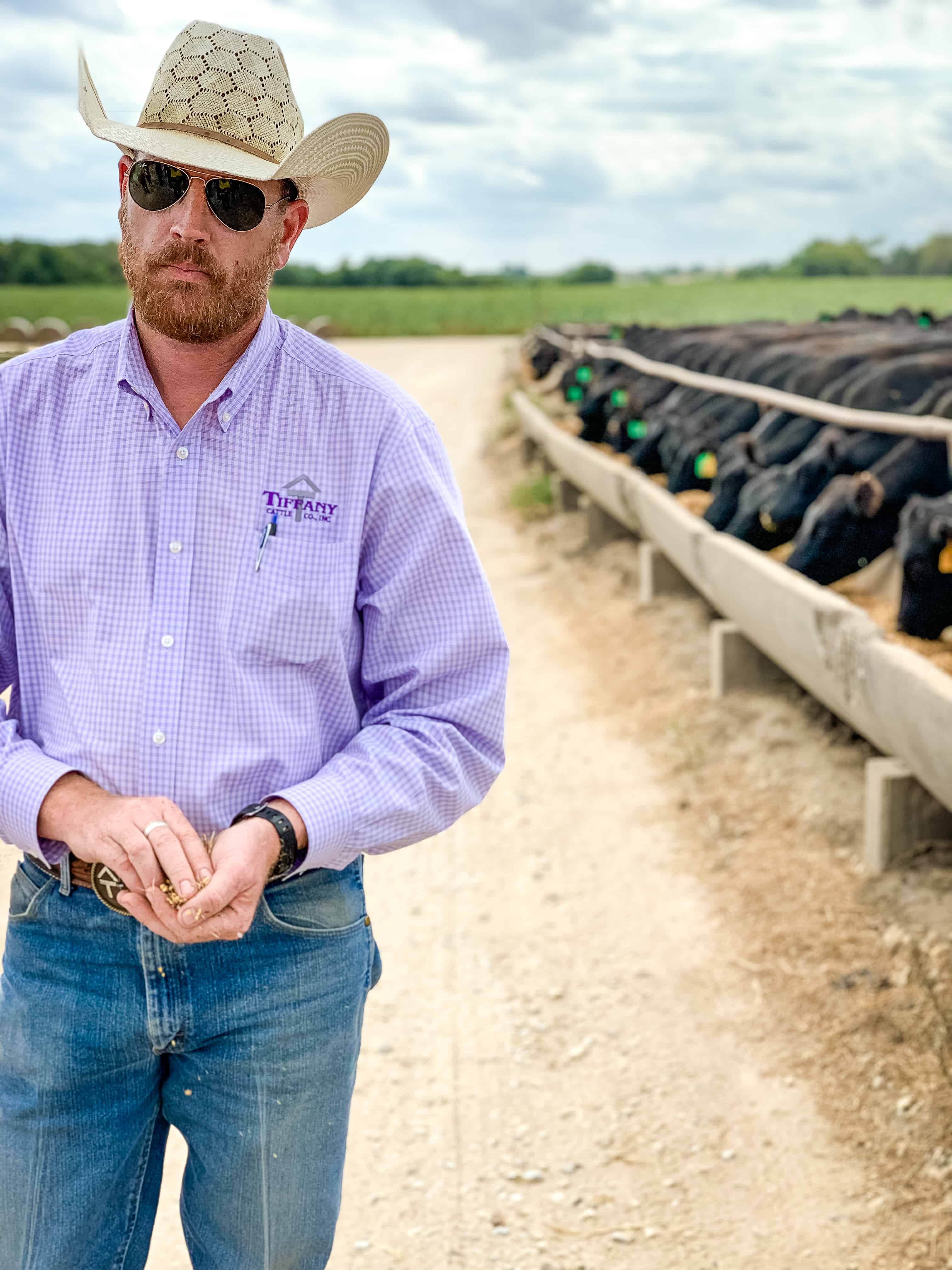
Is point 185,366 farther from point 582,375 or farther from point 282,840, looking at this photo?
point 582,375

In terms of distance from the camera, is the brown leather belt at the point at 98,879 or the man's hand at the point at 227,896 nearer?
Result: the man's hand at the point at 227,896

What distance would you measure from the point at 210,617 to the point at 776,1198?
1.99 metres

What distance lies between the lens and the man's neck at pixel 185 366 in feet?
5.59

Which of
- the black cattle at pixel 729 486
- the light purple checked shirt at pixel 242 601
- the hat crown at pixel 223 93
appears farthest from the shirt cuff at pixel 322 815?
the black cattle at pixel 729 486

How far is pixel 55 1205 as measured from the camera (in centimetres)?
162

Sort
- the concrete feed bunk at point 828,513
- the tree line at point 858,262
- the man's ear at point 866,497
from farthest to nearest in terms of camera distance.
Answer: the tree line at point 858,262, the man's ear at point 866,497, the concrete feed bunk at point 828,513

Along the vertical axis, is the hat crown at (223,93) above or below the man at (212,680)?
above

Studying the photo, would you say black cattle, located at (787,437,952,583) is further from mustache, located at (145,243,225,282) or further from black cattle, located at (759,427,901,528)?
mustache, located at (145,243,225,282)

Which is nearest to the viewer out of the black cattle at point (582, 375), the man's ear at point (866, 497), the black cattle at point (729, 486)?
the man's ear at point (866, 497)

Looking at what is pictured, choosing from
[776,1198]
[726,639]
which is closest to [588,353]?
[726,639]

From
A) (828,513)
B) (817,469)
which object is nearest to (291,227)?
(828,513)

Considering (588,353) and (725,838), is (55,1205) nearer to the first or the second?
(725,838)

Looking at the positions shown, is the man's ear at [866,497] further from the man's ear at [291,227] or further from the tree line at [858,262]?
the tree line at [858,262]

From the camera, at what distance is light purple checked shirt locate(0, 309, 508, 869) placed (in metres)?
1.61
